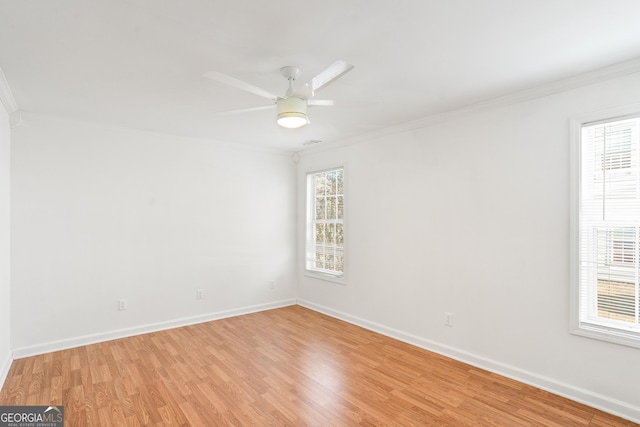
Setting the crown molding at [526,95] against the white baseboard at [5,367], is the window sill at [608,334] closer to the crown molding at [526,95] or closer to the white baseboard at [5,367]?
the crown molding at [526,95]

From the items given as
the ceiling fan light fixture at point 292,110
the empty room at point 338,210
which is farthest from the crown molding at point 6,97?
the ceiling fan light fixture at point 292,110

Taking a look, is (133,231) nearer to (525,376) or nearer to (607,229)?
(525,376)

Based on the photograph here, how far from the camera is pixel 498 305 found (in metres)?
3.16

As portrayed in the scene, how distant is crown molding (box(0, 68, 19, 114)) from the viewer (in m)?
2.69

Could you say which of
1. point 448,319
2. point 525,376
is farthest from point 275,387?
point 525,376

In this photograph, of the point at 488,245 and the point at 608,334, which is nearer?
the point at 608,334

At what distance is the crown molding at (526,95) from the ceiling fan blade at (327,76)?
1837 millimetres

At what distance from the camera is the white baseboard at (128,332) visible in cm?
356

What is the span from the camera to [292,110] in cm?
242

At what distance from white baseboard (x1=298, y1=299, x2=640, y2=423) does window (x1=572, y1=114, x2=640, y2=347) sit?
46 centimetres

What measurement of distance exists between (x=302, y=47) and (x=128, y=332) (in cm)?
388

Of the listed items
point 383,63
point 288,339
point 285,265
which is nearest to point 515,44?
point 383,63

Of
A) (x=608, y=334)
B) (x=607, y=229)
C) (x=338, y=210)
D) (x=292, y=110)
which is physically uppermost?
(x=292, y=110)

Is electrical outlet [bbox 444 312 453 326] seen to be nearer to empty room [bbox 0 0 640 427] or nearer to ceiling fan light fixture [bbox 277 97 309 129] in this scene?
empty room [bbox 0 0 640 427]
